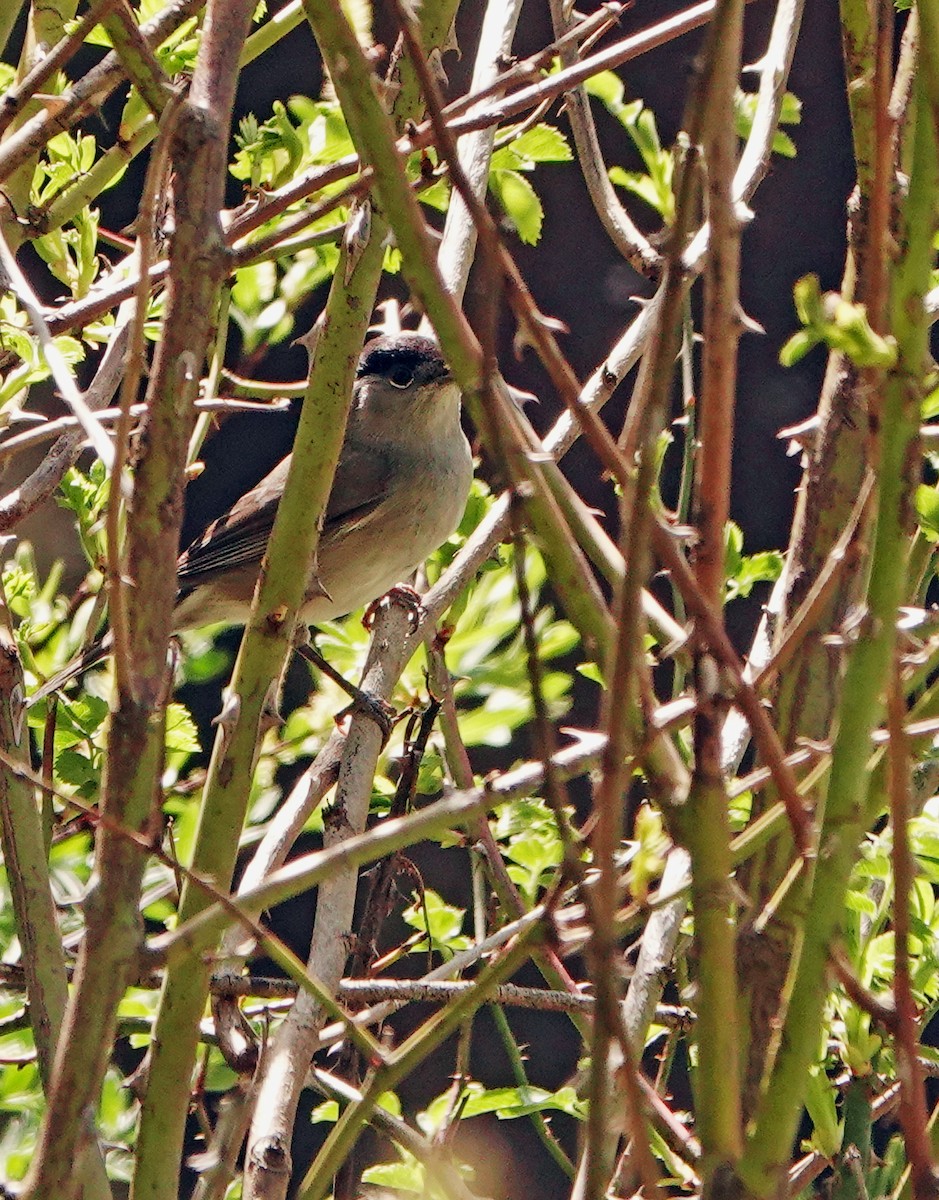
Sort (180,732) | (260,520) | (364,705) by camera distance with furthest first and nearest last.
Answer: (260,520)
(364,705)
(180,732)

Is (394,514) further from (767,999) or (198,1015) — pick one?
(198,1015)

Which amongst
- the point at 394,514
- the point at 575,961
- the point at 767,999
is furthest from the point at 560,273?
the point at 767,999

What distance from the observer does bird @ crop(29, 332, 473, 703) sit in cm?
425

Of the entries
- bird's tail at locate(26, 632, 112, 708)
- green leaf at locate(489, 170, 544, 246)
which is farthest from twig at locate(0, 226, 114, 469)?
green leaf at locate(489, 170, 544, 246)

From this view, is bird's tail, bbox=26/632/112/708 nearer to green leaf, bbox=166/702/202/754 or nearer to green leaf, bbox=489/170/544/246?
green leaf, bbox=166/702/202/754

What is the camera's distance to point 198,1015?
4.80 feet

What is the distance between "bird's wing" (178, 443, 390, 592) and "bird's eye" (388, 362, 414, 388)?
22 cm

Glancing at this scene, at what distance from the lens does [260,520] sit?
175 inches

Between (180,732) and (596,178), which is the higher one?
(596,178)

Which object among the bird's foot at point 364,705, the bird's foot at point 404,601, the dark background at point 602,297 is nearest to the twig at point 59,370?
the bird's foot at point 364,705

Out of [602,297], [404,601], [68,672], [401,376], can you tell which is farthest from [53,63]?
[602,297]

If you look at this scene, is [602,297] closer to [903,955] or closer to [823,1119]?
[823,1119]

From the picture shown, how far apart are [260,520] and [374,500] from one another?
1.09 ft

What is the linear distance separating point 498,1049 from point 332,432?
13.5ft
